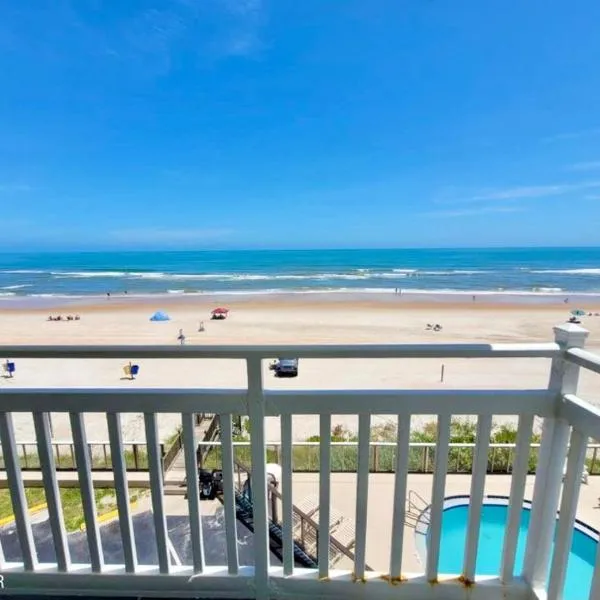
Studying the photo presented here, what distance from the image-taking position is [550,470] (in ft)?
3.86

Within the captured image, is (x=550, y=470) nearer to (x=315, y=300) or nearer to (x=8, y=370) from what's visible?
(x=8, y=370)

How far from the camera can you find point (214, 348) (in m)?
1.01

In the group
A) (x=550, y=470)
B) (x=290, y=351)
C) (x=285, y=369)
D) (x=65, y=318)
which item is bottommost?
(x=65, y=318)

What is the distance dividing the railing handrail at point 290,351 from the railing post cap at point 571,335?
1.2 inches

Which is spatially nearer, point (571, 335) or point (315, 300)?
point (571, 335)

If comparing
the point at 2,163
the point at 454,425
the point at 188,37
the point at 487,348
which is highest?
the point at 188,37

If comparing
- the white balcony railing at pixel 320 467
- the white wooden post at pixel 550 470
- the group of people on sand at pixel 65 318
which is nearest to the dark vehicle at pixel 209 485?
the white balcony railing at pixel 320 467


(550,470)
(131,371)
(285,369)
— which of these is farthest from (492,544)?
(131,371)

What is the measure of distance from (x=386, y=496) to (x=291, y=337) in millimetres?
7121

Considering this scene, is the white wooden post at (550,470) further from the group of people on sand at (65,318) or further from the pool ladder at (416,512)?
the group of people on sand at (65,318)

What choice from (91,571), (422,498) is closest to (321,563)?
(91,571)

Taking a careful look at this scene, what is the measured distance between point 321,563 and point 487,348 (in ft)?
3.37

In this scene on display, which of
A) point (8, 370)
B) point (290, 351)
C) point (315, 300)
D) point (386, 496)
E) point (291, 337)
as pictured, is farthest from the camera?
point (315, 300)

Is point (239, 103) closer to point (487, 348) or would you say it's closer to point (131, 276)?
point (487, 348)
